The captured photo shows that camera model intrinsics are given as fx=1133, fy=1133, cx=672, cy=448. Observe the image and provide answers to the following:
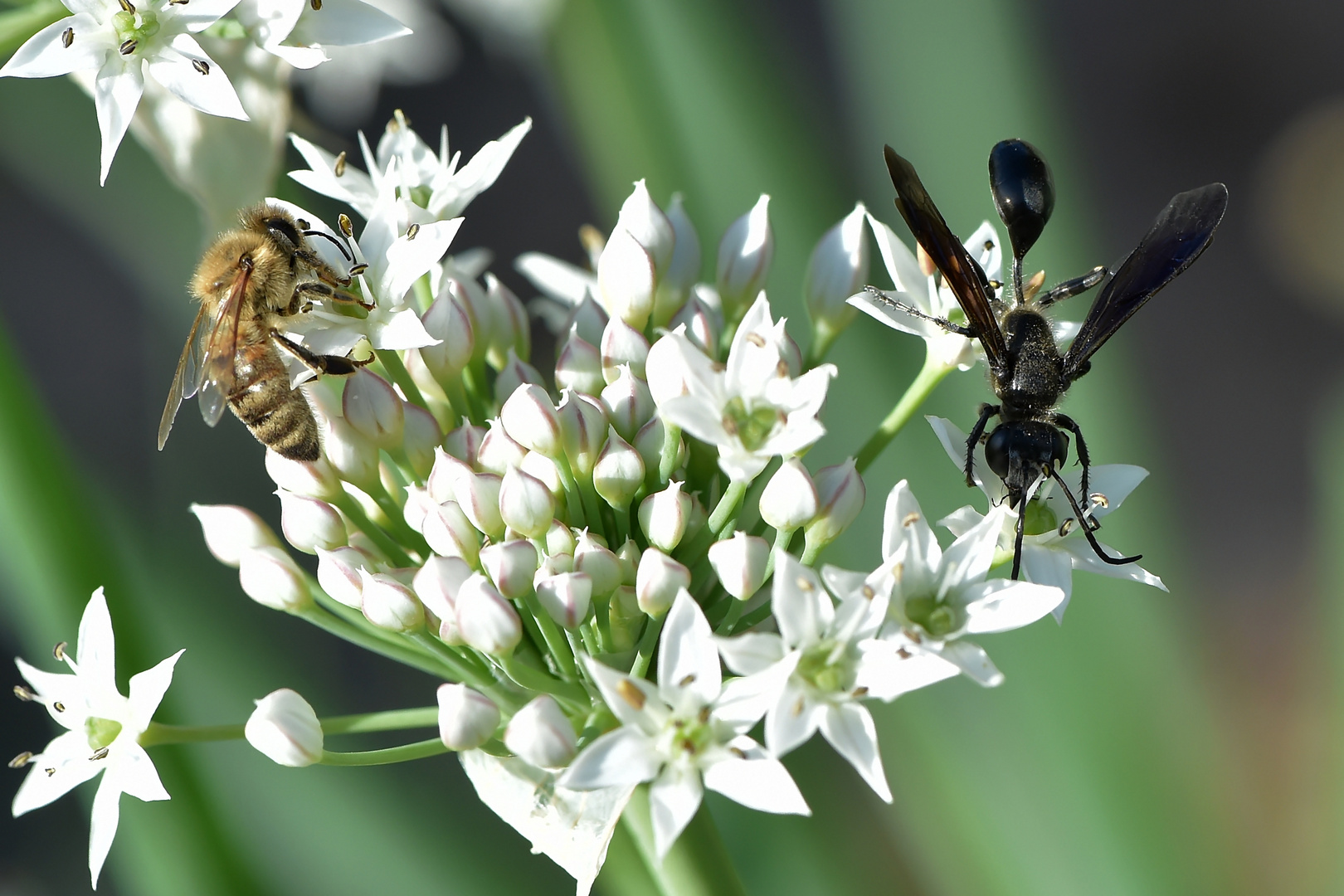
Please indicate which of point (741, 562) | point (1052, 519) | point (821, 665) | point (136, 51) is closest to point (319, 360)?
point (136, 51)

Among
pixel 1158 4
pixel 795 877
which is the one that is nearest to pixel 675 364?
pixel 795 877

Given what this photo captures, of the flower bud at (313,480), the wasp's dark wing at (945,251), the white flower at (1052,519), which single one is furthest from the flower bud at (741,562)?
the flower bud at (313,480)

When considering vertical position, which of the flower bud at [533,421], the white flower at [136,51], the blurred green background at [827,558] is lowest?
the blurred green background at [827,558]

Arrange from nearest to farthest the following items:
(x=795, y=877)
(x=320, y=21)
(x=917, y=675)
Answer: (x=917, y=675), (x=320, y=21), (x=795, y=877)

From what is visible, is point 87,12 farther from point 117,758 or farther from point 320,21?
point 117,758

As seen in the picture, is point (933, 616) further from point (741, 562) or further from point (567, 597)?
point (567, 597)

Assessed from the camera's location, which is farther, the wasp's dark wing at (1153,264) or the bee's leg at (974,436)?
the wasp's dark wing at (1153,264)

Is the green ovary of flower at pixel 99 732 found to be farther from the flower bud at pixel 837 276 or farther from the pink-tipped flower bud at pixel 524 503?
the flower bud at pixel 837 276
